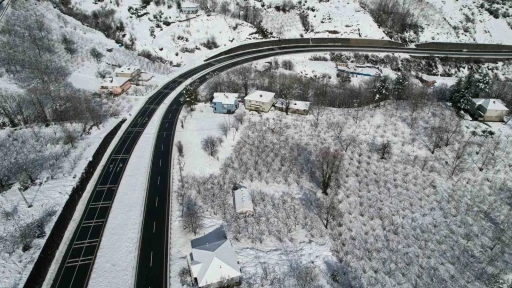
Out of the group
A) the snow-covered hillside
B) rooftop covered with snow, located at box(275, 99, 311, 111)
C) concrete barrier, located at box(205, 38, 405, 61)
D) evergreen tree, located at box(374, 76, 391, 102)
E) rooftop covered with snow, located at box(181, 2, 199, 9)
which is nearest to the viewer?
rooftop covered with snow, located at box(275, 99, 311, 111)

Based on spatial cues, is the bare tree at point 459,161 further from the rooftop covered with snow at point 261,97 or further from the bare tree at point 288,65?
the bare tree at point 288,65

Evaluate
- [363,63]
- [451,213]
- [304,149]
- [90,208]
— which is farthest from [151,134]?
[363,63]

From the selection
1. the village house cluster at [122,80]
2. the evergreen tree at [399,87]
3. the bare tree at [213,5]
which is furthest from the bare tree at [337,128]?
the bare tree at [213,5]

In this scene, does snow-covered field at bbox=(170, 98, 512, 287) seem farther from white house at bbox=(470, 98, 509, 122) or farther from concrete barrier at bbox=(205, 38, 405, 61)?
concrete barrier at bbox=(205, 38, 405, 61)

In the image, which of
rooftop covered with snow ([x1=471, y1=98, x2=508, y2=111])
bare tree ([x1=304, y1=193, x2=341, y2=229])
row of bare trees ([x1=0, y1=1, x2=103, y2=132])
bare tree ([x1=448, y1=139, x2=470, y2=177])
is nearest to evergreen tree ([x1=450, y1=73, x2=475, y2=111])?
rooftop covered with snow ([x1=471, y1=98, x2=508, y2=111])

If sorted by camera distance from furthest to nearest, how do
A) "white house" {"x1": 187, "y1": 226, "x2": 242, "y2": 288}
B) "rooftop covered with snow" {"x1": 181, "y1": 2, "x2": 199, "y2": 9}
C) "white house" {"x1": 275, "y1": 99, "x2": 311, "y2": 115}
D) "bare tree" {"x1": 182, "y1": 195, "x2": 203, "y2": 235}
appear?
1. "rooftop covered with snow" {"x1": 181, "y1": 2, "x2": 199, "y2": 9}
2. "white house" {"x1": 275, "y1": 99, "x2": 311, "y2": 115}
3. "bare tree" {"x1": 182, "y1": 195, "x2": 203, "y2": 235}
4. "white house" {"x1": 187, "y1": 226, "x2": 242, "y2": 288}

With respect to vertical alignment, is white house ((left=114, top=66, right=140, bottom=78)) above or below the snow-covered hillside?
below
